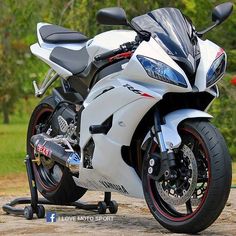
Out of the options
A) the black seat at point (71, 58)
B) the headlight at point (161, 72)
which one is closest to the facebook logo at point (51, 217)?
the black seat at point (71, 58)

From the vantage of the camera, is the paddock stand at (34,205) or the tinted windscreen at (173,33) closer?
the tinted windscreen at (173,33)

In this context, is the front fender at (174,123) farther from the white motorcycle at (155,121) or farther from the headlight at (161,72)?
the headlight at (161,72)

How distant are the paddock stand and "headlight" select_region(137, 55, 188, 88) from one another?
5.34ft

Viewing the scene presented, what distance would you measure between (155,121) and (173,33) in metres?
0.58

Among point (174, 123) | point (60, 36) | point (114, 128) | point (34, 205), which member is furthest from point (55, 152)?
point (174, 123)

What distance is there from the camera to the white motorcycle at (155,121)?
6.65 meters

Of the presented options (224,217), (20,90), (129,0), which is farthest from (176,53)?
(20,90)

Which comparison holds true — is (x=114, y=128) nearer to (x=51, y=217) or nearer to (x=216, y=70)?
(x=216, y=70)

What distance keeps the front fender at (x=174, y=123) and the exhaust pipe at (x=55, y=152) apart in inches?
39.7

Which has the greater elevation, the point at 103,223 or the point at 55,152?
the point at 55,152

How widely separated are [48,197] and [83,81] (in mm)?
1081

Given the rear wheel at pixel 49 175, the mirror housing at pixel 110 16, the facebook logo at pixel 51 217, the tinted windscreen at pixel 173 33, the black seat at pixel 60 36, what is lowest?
the facebook logo at pixel 51 217

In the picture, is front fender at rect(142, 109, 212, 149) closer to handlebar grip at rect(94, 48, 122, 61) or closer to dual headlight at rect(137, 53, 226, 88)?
dual headlight at rect(137, 53, 226, 88)

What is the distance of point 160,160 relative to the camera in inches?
269
